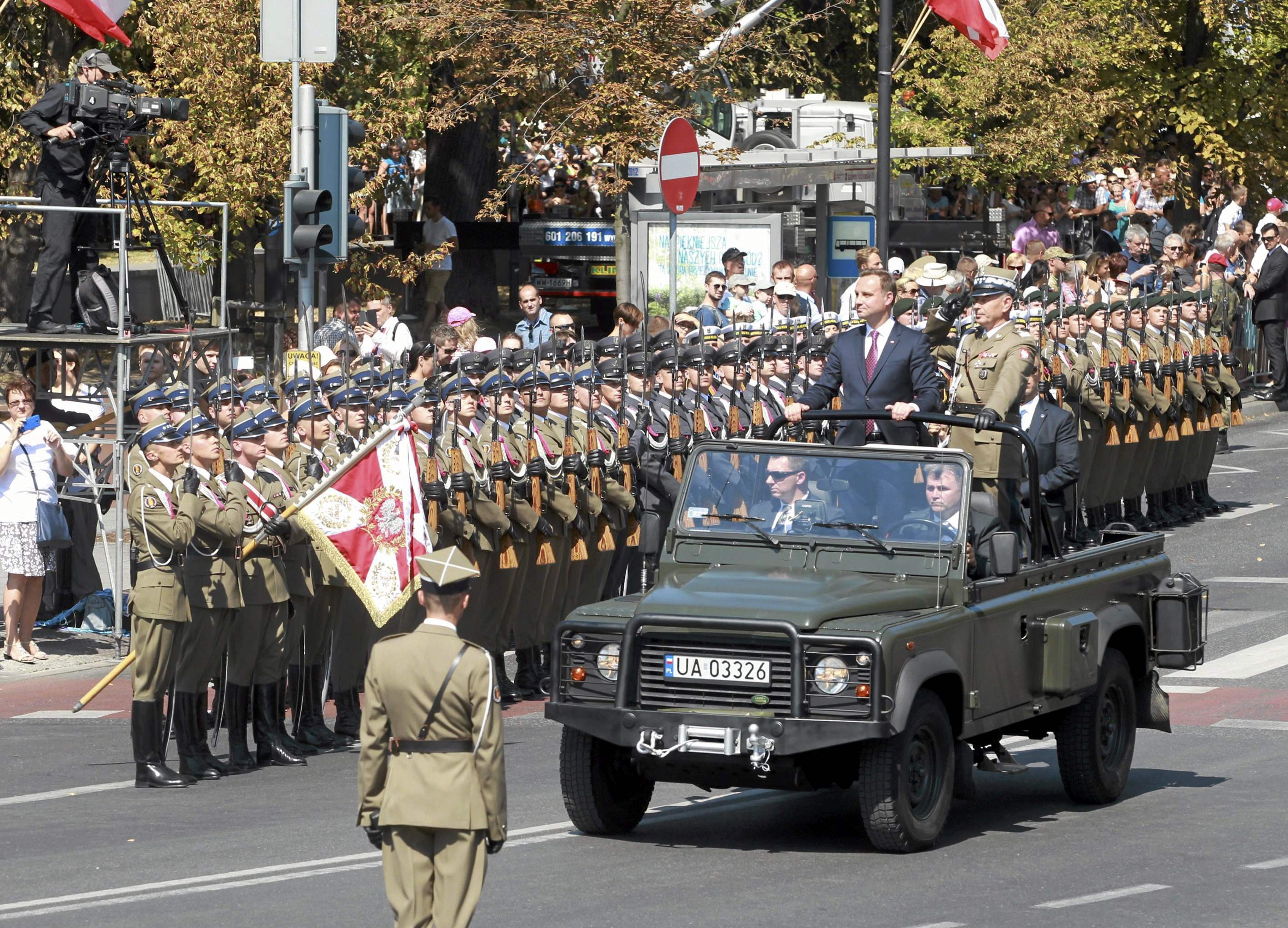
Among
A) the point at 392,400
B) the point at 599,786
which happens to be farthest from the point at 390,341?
the point at 599,786

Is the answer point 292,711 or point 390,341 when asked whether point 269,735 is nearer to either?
point 292,711

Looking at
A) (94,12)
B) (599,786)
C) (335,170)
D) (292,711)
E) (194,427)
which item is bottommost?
(292,711)

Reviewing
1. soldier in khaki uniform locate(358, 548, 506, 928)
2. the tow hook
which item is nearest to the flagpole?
the tow hook

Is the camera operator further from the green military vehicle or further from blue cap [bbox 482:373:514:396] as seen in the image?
the green military vehicle

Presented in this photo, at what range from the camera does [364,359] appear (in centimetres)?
1521

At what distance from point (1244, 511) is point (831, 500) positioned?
506 inches

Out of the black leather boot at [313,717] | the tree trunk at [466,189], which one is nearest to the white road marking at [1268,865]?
the black leather boot at [313,717]

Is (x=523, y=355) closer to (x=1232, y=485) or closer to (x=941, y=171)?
(x=1232, y=485)

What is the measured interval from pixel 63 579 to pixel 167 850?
7651 millimetres

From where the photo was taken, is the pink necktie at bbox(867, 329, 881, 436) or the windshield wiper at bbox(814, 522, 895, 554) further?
the pink necktie at bbox(867, 329, 881, 436)

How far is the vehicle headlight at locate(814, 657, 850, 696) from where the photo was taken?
391 inches

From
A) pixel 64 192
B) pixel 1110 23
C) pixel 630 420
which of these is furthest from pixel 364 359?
pixel 1110 23

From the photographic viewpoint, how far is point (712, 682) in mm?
10125

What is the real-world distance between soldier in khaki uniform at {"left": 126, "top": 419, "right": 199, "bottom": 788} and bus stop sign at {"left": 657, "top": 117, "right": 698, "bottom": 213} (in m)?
6.86
